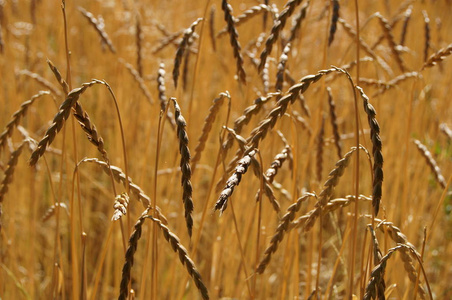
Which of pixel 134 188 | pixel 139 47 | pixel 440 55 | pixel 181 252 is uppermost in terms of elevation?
pixel 139 47

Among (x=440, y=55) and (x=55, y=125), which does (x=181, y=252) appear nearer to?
(x=55, y=125)

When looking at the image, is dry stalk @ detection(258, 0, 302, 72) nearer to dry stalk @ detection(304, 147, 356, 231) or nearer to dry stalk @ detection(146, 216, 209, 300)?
dry stalk @ detection(304, 147, 356, 231)

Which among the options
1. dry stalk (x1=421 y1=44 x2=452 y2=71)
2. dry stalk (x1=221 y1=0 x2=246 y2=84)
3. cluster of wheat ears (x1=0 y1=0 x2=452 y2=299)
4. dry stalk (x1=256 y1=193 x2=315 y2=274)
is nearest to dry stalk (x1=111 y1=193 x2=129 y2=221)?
cluster of wheat ears (x1=0 y1=0 x2=452 y2=299)

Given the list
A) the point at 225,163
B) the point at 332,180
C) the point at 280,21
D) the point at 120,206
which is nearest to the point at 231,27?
the point at 280,21

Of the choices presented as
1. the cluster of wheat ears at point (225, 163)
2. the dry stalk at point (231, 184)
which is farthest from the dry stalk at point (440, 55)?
the dry stalk at point (231, 184)

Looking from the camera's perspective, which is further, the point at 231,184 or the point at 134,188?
the point at 134,188

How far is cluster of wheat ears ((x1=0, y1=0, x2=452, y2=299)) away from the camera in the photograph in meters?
0.79

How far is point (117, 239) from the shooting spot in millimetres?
1505

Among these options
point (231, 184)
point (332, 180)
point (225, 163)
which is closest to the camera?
point (231, 184)

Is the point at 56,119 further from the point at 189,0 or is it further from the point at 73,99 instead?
the point at 189,0

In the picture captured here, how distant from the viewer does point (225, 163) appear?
1.73m

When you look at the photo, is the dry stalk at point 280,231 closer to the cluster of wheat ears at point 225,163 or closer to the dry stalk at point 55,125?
the cluster of wheat ears at point 225,163

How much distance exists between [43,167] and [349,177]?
1.20 metres

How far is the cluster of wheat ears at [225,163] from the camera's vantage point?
0.79 meters
